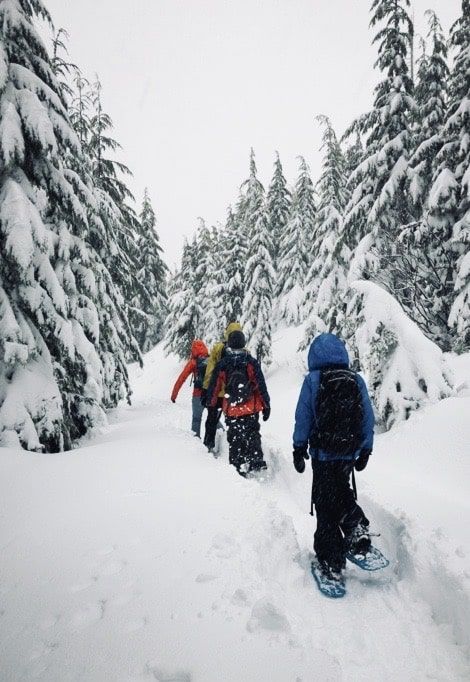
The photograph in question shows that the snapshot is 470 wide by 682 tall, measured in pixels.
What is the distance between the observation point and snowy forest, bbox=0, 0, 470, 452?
6.23 meters

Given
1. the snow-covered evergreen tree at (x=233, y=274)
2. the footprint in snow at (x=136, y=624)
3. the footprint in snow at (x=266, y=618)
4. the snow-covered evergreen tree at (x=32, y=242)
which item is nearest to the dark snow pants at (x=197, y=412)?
the snow-covered evergreen tree at (x=32, y=242)

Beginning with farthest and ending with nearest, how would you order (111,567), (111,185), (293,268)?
(293,268), (111,185), (111,567)

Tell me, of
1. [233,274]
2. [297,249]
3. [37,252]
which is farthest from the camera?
[297,249]

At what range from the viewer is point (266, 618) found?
2.42 metres

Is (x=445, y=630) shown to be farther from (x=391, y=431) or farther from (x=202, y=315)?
(x=202, y=315)

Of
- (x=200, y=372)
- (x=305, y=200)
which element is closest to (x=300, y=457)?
(x=200, y=372)

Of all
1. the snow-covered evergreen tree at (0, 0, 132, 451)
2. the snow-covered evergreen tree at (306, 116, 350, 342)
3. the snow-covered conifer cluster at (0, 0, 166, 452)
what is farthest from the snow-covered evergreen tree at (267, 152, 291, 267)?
the snow-covered evergreen tree at (0, 0, 132, 451)

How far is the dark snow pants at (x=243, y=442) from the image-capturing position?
6.23m

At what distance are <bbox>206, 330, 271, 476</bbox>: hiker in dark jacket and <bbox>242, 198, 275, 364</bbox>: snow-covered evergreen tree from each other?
51.6 ft

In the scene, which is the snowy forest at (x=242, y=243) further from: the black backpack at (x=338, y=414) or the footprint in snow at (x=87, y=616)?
the black backpack at (x=338, y=414)

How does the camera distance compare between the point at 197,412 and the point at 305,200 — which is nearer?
the point at 197,412

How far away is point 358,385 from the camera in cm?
358

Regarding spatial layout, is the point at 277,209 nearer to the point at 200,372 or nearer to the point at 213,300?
the point at 213,300

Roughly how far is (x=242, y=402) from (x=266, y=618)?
Answer: 3826 millimetres
